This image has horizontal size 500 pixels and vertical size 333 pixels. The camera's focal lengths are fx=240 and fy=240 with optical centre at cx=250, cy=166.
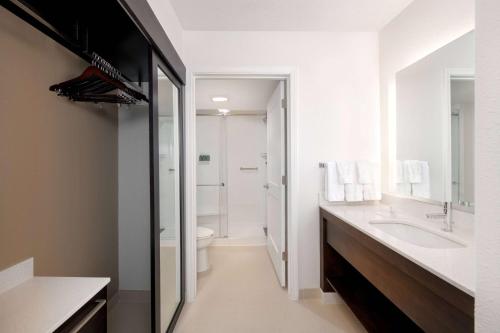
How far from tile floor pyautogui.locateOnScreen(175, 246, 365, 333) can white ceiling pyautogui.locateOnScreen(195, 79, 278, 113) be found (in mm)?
2150

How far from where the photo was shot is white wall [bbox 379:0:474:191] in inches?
57.6

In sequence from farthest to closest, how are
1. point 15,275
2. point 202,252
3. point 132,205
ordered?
1. point 202,252
2. point 132,205
3. point 15,275

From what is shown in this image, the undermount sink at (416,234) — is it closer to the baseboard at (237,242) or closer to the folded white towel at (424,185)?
the folded white towel at (424,185)

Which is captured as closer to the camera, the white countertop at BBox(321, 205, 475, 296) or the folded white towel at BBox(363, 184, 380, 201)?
the white countertop at BBox(321, 205, 475, 296)

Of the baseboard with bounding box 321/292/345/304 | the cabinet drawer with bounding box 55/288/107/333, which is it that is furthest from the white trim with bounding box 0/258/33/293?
the baseboard with bounding box 321/292/345/304

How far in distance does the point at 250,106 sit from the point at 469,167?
Answer: 2954 millimetres

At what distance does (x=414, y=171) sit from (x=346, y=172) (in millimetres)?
492

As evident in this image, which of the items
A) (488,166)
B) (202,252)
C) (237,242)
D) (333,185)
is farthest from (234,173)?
(488,166)

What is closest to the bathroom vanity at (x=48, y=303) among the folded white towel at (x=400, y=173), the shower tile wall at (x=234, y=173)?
the folded white towel at (x=400, y=173)

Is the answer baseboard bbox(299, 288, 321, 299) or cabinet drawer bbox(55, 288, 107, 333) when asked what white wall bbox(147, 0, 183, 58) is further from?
baseboard bbox(299, 288, 321, 299)

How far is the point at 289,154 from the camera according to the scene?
7.15 feet

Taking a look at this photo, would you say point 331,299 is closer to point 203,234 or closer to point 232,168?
point 203,234

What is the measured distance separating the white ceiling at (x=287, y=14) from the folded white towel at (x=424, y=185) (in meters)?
1.25

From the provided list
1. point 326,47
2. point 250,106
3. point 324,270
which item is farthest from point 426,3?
point 250,106
